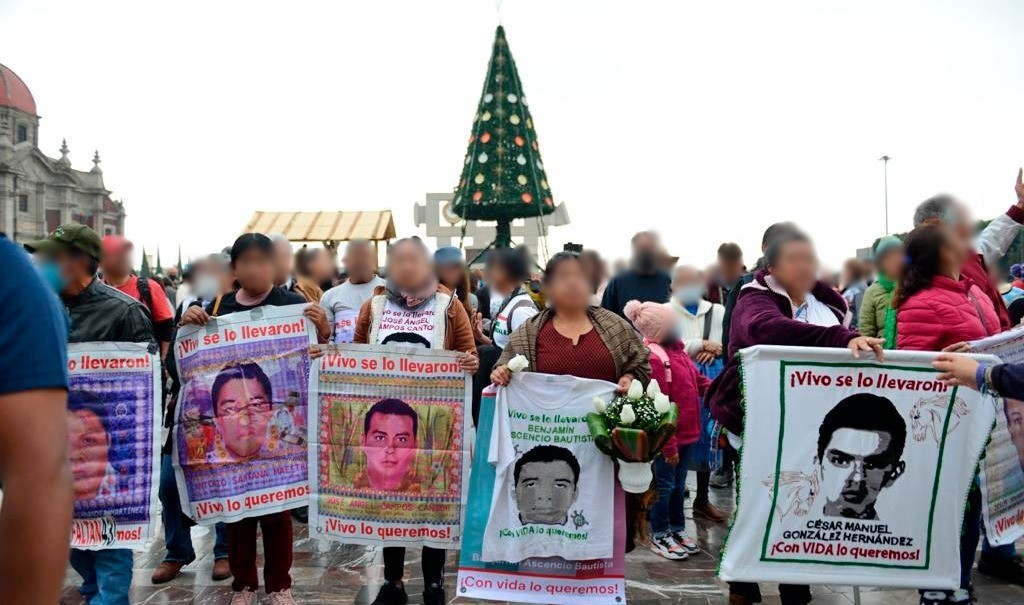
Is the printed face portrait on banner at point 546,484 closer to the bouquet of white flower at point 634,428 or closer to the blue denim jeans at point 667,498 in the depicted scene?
the bouquet of white flower at point 634,428

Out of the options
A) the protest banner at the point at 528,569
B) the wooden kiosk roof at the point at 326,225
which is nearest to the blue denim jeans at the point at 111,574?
the protest banner at the point at 528,569

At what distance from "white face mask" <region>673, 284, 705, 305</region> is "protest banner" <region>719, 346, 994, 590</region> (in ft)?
9.95

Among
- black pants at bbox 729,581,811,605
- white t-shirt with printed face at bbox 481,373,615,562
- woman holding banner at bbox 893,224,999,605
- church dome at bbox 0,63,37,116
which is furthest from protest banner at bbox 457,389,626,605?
church dome at bbox 0,63,37,116

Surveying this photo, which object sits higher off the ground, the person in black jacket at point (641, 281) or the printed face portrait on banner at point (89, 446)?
the person in black jacket at point (641, 281)

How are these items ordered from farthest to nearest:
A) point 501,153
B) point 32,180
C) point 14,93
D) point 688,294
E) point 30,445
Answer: point 14,93, point 32,180, point 501,153, point 688,294, point 30,445

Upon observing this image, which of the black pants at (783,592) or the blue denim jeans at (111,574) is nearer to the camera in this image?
the blue denim jeans at (111,574)

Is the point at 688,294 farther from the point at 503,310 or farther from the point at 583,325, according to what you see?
the point at 583,325

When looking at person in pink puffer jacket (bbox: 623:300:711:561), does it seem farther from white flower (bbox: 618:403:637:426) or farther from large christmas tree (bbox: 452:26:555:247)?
large christmas tree (bbox: 452:26:555:247)

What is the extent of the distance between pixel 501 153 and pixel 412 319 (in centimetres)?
1056

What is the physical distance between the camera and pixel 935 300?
3955mm

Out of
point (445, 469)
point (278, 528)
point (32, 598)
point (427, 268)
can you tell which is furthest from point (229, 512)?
point (32, 598)

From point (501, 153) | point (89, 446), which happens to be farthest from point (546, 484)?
point (501, 153)

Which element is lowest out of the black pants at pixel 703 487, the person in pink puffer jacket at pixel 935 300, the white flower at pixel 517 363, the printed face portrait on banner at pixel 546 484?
the black pants at pixel 703 487

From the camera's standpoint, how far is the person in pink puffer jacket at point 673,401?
17.4ft
